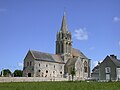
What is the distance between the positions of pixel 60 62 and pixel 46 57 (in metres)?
7.61

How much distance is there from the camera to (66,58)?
96062 mm

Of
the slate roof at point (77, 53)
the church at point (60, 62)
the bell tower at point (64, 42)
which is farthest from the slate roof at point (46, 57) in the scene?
the slate roof at point (77, 53)

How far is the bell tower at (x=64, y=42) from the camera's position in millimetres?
96125

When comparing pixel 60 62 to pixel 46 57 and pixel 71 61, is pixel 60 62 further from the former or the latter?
pixel 46 57

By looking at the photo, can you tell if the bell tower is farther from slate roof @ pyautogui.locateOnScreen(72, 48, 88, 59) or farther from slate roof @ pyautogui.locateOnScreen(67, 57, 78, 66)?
slate roof @ pyautogui.locateOnScreen(72, 48, 88, 59)

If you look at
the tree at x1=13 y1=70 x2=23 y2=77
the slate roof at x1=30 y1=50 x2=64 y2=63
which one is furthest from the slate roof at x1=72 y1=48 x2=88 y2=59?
the tree at x1=13 y1=70 x2=23 y2=77

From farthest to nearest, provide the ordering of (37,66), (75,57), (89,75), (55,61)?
(89,75), (75,57), (55,61), (37,66)

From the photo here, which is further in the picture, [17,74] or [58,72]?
[17,74]

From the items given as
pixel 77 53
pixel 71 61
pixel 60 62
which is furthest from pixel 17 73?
pixel 77 53

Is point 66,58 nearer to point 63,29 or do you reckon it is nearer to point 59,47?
point 59,47

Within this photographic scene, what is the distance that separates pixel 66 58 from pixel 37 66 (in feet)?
54.7

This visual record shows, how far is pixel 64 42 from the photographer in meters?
96.2

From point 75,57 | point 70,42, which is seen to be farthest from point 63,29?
point 75,57

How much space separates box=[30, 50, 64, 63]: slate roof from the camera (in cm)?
8395
